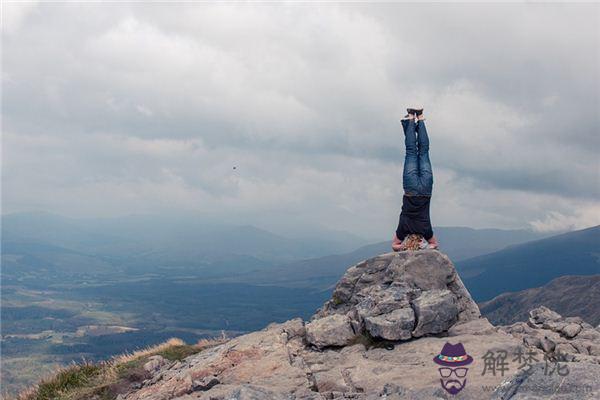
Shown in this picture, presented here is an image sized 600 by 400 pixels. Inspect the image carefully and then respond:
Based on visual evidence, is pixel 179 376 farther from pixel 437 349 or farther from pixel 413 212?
pixel 413 212

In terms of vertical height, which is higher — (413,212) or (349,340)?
(413,212)

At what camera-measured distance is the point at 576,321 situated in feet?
72.6

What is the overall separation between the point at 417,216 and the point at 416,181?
5.26ft

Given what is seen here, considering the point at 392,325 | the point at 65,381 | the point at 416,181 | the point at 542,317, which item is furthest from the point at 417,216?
the point at 65,381

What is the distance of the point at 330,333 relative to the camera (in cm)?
1872

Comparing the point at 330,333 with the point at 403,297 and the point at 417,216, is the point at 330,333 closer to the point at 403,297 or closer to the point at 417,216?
the point at 403,297

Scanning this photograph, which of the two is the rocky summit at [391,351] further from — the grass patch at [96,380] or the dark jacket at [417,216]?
the dark jacket at [417,216]

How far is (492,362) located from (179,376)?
10603 millimetres

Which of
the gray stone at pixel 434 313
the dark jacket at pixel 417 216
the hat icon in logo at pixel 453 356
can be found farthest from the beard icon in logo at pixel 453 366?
the dark jacket at pixel 417 216

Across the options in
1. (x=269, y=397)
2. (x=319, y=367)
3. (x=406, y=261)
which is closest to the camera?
(x=269, y=397)

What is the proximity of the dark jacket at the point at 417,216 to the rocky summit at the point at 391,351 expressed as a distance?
4.68ft

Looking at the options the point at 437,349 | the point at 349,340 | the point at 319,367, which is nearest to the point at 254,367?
the point at 319,367

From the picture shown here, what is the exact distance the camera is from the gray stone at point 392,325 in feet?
58.0

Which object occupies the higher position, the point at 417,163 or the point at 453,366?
the point at 417,163
